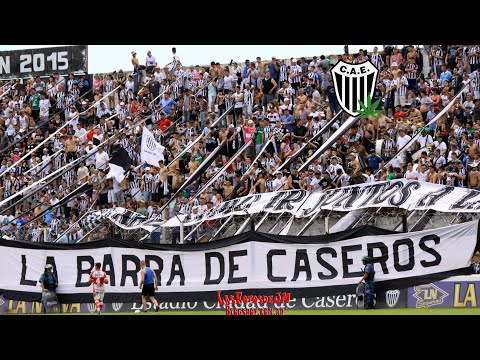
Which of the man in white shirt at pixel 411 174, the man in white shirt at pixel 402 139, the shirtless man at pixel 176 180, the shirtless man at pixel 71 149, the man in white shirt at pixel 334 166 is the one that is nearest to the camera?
the man in white shirt at pixel 411 174

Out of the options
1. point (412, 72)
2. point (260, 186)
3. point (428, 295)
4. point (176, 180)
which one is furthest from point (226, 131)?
point (428, 295)

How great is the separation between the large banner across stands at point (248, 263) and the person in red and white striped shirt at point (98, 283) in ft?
1.57

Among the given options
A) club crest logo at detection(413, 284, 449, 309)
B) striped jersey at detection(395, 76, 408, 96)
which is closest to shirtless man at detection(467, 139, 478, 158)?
striped jersey at detection(395, 76, 408, 96)

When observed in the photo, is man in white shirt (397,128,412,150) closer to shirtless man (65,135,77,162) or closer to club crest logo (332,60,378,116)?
club crest logo (332,60,378,116)

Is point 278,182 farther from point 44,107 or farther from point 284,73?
point 44,107

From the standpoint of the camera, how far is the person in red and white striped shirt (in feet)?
86.8

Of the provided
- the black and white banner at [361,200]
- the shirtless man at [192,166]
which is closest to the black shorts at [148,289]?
the black and white banner at [361,200]

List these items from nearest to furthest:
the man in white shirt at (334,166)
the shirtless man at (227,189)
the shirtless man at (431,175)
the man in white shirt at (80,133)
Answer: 1. the shirtless man at (431,175)
2. the man in white shirt at (334,166)
3. the shirtless man at (227,189)
4. the man in white shirt at (80,133)

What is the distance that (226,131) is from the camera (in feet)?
111

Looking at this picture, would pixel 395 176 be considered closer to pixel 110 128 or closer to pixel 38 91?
pixel 110 128

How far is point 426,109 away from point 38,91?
59.4 feet

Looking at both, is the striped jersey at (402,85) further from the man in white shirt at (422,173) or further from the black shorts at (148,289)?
the black shorts at (148,289)

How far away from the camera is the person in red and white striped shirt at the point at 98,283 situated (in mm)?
26469

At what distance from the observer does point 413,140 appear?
29188 mm
